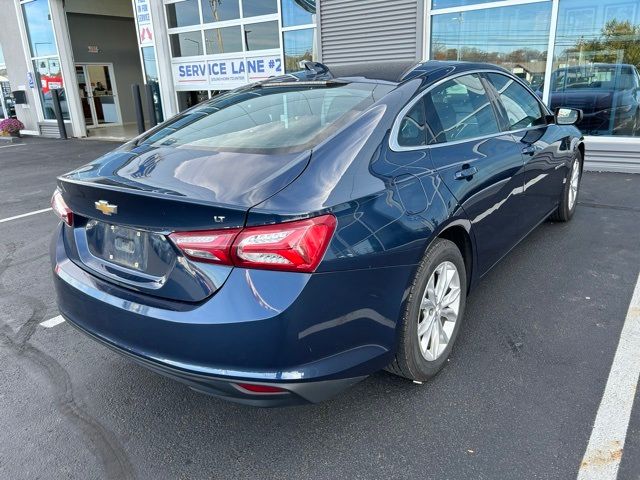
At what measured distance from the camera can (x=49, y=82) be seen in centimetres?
1608

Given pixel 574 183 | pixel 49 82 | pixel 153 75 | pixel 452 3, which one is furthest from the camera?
pixel 49 82

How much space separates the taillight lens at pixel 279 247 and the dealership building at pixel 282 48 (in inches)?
276

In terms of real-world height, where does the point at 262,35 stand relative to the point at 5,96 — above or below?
above

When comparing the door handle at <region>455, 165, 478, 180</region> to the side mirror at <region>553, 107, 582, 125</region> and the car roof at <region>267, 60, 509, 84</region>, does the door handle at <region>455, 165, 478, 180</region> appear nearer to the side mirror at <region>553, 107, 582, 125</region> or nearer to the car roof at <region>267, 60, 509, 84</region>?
the car roof at <region>267, 60, 509, 84</region>

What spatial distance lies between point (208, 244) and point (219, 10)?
38.5 feet

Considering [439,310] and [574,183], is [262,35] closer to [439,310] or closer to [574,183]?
[574,183]

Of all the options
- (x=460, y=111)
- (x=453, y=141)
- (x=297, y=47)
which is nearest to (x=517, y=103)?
(x=460, y=111)

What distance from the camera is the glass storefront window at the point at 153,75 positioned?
13348 mm

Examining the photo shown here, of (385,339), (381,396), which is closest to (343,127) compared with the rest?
(385,339)

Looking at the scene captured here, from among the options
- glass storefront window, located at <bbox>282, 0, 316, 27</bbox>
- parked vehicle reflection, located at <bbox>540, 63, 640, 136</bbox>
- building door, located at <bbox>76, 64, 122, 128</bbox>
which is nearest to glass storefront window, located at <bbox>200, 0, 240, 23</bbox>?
glass storefront window, located at <bbox>282, 0, 316, 27</bbox>

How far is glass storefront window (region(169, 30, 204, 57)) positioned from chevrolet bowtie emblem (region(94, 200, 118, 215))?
11.5m

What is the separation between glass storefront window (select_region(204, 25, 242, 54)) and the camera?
11.7m

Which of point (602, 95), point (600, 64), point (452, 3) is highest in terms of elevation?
point (452, 3)

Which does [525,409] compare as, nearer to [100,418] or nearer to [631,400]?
[631,400]
